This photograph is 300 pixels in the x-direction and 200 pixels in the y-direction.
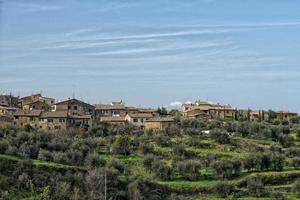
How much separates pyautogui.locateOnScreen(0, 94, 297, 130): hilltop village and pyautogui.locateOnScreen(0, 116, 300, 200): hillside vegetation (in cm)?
475

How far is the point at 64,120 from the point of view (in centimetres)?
5850

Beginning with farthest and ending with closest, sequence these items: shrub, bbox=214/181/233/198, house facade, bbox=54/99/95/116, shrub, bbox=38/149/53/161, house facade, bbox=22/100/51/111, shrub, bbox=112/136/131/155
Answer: house facade, bbox=22/100/51/111, house facade, bbox=54/99/95/116, shrub, bbox=112/136/131/155, shrub, bbox=38/149/53/161, shrub, bbox=214/181/233/198

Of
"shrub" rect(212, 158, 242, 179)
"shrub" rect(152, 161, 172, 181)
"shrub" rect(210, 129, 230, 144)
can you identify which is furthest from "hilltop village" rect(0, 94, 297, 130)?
"shrub" rect(212, 158, 242, 179)

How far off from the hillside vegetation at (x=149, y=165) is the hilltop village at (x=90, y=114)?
15.6 feet

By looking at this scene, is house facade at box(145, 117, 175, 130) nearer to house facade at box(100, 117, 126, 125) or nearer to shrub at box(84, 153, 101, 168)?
house facade at box(100, 117, 126, 125)

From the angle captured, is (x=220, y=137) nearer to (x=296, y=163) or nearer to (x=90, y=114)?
(x=296, y=163)

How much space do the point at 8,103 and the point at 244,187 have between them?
40062 millimetres

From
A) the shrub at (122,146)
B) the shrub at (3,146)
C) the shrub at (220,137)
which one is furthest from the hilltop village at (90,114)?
the shrub at (3,146)

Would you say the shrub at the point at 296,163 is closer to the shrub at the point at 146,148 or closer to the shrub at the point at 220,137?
the shrub at the point at 220,137

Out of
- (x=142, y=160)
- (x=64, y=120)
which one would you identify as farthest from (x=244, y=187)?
(x=64, y=120)

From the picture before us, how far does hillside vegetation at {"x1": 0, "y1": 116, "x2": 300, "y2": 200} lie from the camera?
104 feet

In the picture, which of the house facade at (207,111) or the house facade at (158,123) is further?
the house facade at (207,111)

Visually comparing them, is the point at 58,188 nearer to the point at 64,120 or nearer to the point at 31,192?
the point at 31,192

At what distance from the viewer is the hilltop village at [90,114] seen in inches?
2312
